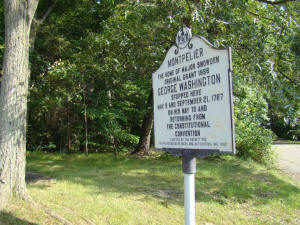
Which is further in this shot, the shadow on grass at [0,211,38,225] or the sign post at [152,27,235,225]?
the shadow on grass at [0,211,38,225]

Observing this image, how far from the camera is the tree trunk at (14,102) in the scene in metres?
5.27

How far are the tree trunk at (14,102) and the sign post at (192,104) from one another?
9.95 feet

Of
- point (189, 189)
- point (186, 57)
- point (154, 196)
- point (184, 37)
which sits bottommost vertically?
point (154, 196)

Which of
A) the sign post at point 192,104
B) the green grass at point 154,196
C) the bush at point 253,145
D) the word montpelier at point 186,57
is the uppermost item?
the word montpelier at point 186,57

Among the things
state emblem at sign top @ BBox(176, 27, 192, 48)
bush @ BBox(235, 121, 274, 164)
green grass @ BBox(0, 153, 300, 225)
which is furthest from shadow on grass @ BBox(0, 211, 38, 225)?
bush @ BBox(235, 121, 274, 164)

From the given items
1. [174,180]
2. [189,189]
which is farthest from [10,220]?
[174,180]

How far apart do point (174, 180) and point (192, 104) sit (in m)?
5.56

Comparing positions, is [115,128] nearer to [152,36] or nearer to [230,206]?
[152,36]

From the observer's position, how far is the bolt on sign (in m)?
2.87

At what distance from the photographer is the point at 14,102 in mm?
5488

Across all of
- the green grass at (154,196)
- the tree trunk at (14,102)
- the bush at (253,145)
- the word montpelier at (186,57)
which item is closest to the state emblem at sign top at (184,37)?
the word montpelier at (186,57)

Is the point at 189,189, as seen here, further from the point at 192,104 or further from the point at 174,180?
the point at 174,180

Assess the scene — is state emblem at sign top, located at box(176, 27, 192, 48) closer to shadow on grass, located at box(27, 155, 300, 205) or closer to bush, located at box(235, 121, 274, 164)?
shadow on grass, located at box(27, 155, 300, 205)

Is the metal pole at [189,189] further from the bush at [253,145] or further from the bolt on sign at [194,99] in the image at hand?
the bush at [253,145]
